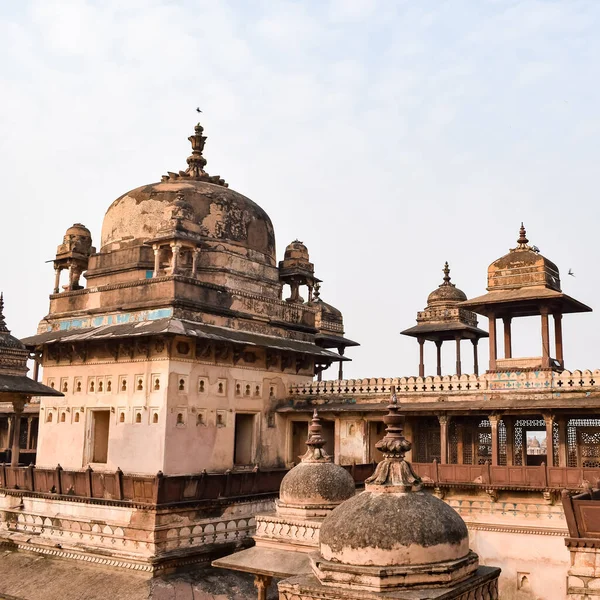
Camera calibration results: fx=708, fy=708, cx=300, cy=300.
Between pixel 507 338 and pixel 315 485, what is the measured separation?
10778 mm

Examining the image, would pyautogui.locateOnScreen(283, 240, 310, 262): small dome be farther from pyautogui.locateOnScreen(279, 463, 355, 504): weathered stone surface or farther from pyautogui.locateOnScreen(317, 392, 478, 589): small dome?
pyautogui.locateOnScreen(317, 392, 478, 589): small dome

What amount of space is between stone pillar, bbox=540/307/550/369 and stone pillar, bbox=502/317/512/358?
1.42 m

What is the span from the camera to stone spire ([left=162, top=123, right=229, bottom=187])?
75.9 ft

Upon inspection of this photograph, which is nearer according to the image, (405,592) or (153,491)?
(405,592)

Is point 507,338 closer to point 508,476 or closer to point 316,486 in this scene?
point 508,476

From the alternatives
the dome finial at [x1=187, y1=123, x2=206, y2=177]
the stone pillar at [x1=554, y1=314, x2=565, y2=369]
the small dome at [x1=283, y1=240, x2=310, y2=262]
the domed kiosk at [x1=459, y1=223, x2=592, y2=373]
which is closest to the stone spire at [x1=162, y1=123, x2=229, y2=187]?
the dome finial at [x1=187, y1=123, x2=206, y2=177]

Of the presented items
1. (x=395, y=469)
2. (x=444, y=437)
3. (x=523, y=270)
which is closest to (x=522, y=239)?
(x=523, y=270)

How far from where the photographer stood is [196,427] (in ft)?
60.1

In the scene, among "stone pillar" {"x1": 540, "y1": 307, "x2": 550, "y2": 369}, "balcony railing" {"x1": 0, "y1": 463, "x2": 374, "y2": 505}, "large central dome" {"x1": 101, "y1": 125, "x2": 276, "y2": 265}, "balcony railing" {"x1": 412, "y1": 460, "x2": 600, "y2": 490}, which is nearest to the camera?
"balcony railing" {"x1": 0, "y1": 463, "x2": 374, "y2": 505}

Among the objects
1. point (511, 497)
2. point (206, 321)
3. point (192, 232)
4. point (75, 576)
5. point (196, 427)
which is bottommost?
point (75, 576)

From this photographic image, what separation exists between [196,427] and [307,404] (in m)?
3.86

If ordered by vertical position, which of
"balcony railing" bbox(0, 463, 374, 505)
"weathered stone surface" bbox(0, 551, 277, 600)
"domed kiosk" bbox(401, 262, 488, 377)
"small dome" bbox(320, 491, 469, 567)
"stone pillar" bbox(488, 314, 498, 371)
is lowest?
"weathered stone surface" bbox(0, 551, 277, 600)

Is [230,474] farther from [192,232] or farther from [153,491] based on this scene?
[192,232]

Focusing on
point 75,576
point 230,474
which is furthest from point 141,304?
point 75,576
